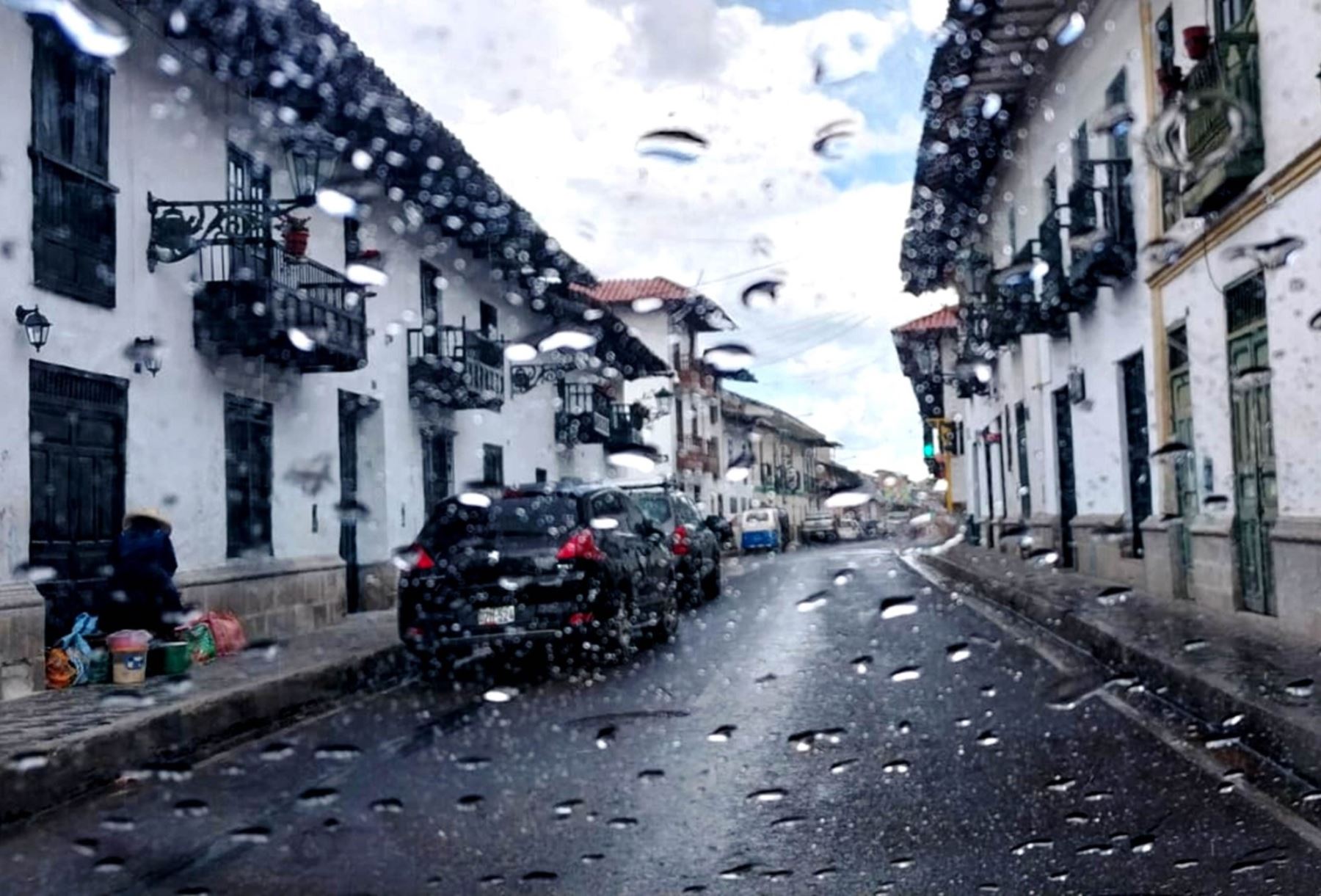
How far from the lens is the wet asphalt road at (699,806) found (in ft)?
15.8

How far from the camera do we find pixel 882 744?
7223mm

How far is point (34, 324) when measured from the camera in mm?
10633

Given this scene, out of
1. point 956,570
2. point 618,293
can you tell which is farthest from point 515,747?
point 956,570

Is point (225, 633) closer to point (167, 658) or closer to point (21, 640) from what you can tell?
point (167, 658)

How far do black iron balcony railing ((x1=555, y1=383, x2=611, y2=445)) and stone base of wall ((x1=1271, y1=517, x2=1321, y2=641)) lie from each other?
44.7ft

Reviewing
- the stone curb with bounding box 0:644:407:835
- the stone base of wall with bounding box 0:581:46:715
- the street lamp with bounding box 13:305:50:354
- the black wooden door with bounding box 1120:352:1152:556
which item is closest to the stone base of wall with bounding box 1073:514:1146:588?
the black wooden door with bounding box 1120:352:1152:556

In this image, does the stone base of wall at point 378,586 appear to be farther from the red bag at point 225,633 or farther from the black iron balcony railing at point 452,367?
the red bag at point 225,633

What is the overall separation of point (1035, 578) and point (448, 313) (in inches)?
335

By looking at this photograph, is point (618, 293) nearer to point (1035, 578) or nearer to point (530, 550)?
point (530, 550)

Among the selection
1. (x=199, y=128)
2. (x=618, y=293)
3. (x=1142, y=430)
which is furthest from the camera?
(x=1142, y=430)

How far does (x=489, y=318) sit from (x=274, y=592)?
8.49 meters

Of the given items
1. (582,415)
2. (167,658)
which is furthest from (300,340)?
(582,415)

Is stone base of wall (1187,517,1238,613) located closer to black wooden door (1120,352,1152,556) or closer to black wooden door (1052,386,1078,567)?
black wooden door (1120,352,1152,556)

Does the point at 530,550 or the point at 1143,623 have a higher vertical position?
the point at 530,550
